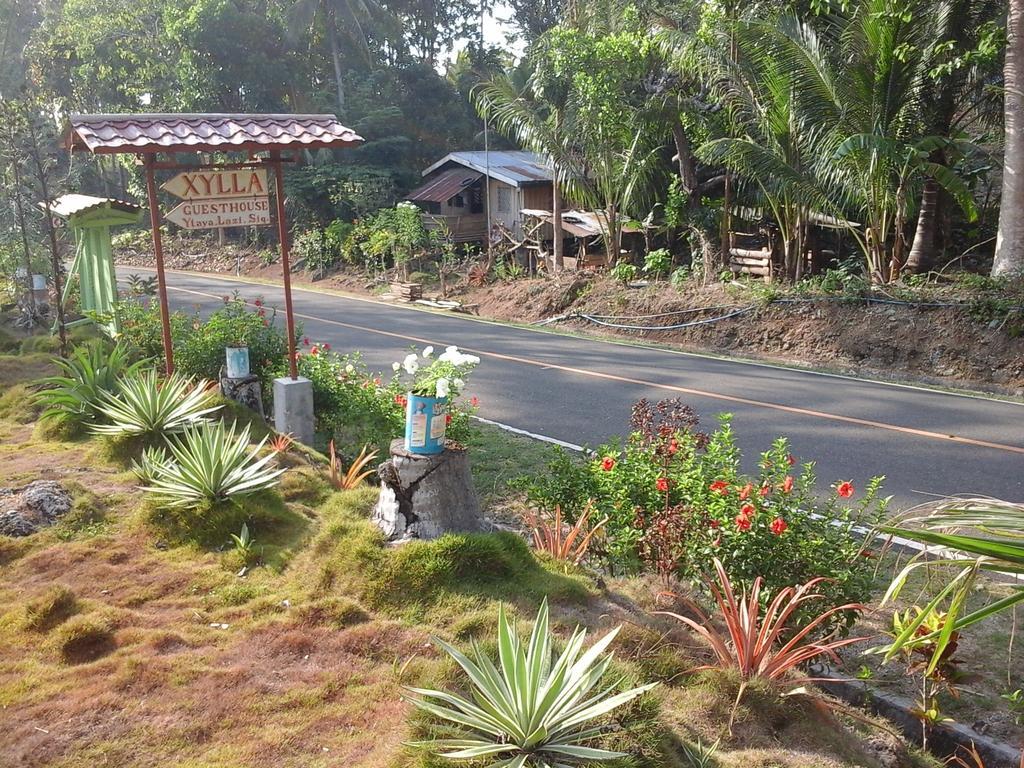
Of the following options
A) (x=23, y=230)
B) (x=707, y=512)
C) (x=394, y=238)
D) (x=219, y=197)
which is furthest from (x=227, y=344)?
(x=394, y=238)

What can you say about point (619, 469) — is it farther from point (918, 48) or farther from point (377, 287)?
point (377, 287)

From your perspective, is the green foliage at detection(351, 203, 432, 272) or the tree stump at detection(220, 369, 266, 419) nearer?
the tree stump at detection(220, 369, 266, 419)

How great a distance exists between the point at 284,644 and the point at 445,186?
2923 centimetres

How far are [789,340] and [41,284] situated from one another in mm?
12641

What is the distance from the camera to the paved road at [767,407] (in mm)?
8516

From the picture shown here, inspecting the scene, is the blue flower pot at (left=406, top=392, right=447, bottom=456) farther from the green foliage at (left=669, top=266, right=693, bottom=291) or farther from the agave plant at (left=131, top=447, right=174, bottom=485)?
the green foliage at (left=669, top=266, right=693, bottom=291)

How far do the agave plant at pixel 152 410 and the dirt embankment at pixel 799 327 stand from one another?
Answer: 10829 mm

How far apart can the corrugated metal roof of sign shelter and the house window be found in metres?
0.70

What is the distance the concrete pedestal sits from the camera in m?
8.20

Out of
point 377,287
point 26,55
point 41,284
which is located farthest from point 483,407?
point 26,55

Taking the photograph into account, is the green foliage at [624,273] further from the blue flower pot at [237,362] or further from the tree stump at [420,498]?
the tree stump at [420,498]

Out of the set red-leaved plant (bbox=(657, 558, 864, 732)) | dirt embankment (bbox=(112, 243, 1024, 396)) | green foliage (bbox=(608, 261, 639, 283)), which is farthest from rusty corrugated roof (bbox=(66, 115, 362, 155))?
green foliage (bbox=(608, 261, 639, 283))

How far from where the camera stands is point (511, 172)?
30688 millimetres

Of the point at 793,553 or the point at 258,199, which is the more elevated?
the point at 258,199
